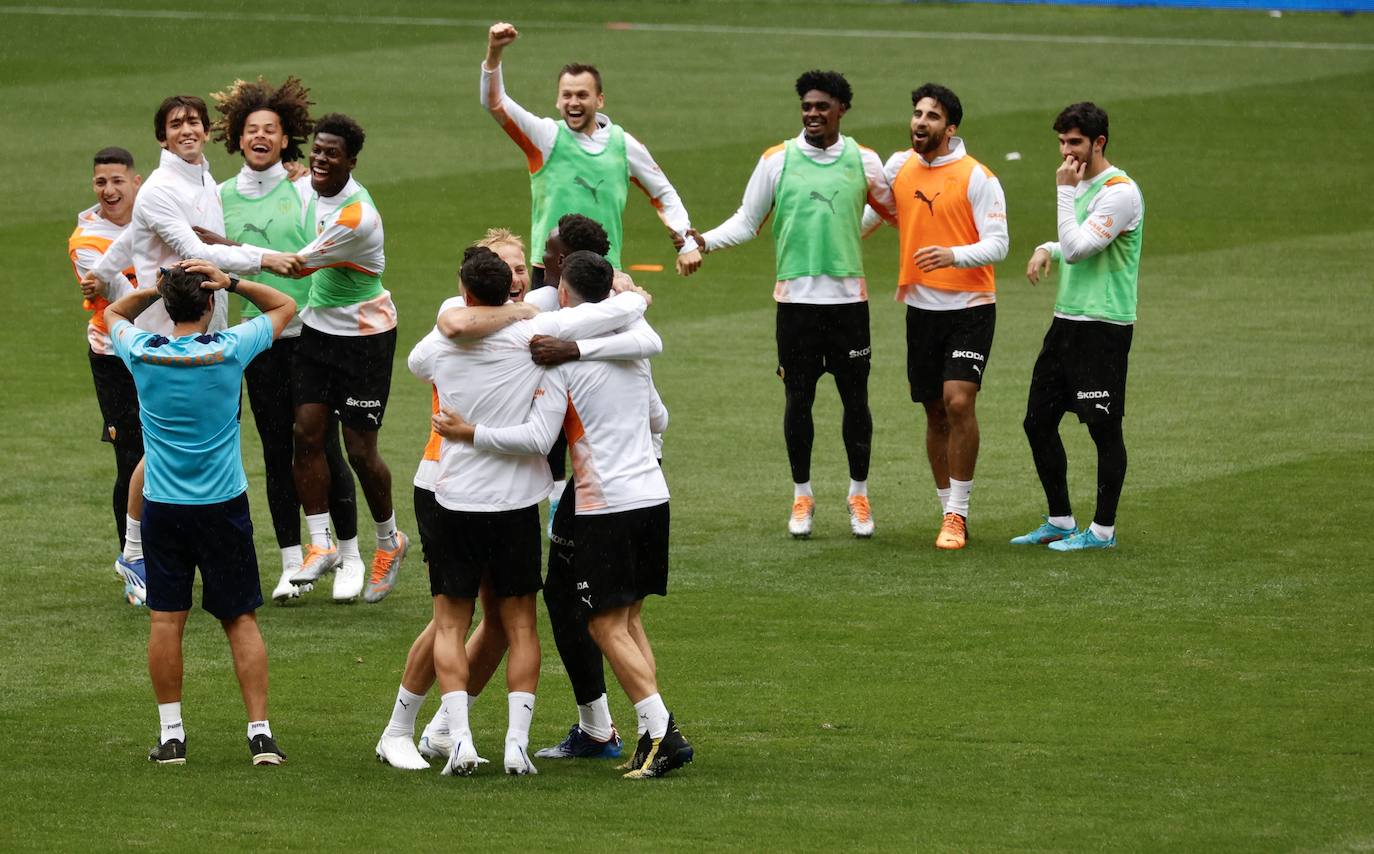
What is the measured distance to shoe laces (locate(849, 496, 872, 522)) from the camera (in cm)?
1102

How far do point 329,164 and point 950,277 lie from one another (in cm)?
343

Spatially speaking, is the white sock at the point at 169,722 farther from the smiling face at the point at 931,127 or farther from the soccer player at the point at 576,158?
the smiling face at the point at 931,127

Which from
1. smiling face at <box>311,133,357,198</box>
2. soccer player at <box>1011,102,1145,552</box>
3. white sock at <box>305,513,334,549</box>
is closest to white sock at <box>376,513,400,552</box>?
white sock at <box>305,513,334,549</box>

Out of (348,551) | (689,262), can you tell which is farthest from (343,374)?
(689,262)

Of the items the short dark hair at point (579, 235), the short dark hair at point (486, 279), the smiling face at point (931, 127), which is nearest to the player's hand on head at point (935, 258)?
the smiling face at point (931, 127)

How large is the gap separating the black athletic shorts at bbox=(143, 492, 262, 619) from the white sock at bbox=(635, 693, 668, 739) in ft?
4.92

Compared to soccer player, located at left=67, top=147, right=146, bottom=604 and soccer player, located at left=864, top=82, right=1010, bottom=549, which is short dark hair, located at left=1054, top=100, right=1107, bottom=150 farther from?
soccer player, located at left=67, top=147, right=146, bottom=604

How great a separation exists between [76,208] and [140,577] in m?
13.5

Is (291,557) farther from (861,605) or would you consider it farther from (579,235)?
(579,235)

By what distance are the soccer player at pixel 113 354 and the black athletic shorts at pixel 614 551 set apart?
3.45 metres

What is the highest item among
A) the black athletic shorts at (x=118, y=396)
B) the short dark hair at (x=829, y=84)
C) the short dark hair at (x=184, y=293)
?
the short dark hair at (x=829, y=84)

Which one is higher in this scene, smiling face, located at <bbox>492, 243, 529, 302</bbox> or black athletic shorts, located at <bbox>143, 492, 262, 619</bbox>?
smiling face, located at <bbox>492, 243, 529, 302</bbox>

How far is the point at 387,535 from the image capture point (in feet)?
32.9

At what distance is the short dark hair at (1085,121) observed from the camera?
410 inches
